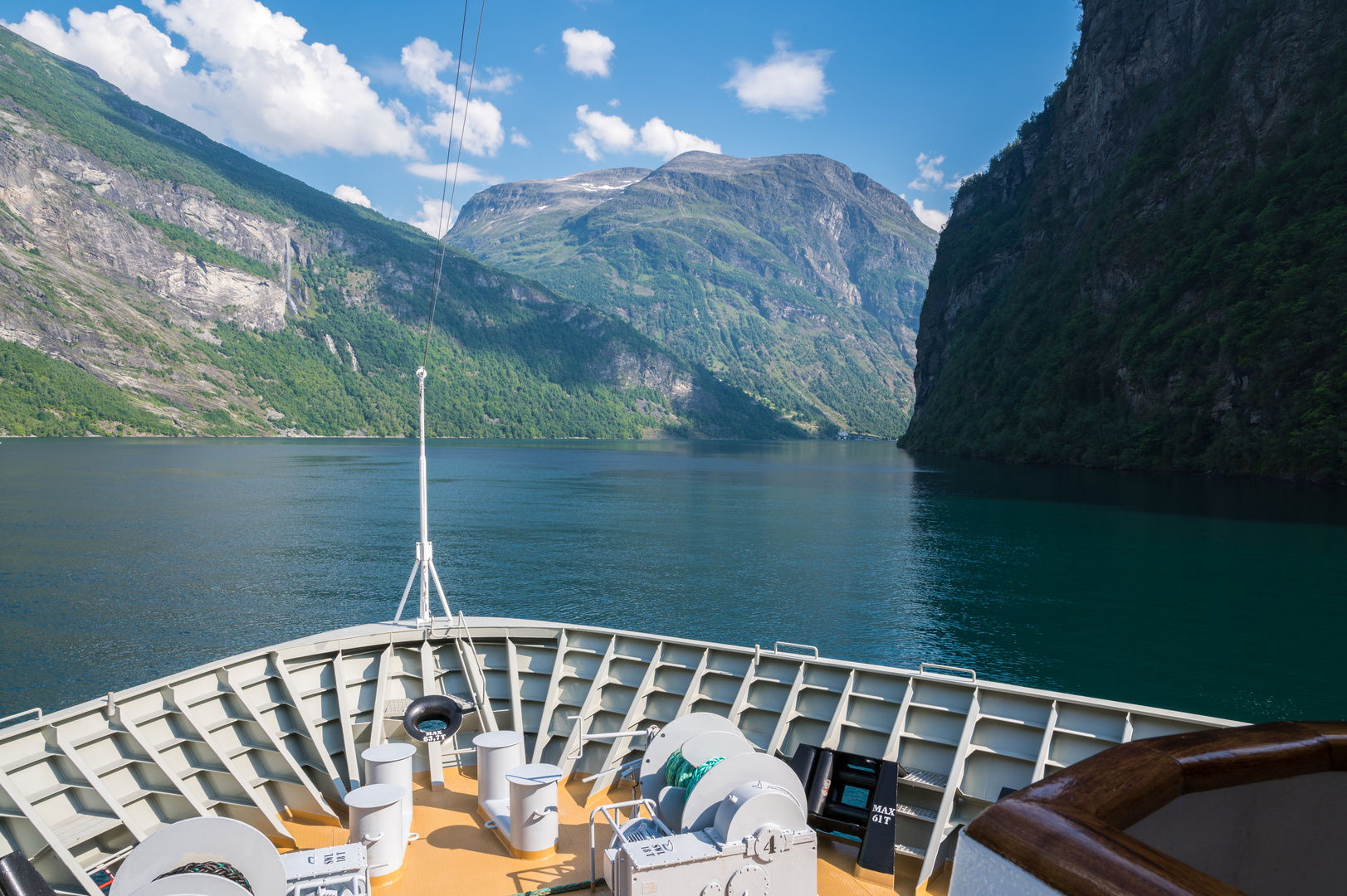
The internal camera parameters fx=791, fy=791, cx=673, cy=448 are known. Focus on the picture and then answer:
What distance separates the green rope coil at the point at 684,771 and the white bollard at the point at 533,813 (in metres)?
1.43

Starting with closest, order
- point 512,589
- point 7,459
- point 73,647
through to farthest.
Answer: point 73,647
point 512,589
point 7,459

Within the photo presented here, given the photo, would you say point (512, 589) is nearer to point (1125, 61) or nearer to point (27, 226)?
point (1125, 61)

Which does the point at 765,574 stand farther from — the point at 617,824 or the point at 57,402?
the point at 57,402

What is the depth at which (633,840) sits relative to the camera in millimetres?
7418

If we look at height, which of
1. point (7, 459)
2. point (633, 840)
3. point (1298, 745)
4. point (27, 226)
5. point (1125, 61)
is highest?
point (1125, 61)

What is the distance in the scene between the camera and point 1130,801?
1.42 m

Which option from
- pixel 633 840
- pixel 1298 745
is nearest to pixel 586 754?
pixel 633 840

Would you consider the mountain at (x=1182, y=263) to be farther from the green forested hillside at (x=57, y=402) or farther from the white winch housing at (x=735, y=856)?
the green forested hillside at (x=57, y=402)

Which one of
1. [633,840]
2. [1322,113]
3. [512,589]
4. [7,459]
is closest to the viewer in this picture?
[633,840]

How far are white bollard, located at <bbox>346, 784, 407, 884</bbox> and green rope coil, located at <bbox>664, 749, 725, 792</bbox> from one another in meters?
2.92

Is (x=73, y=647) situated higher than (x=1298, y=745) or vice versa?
(x=1298, y=745)

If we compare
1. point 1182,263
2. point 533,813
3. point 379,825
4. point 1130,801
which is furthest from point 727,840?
point 1182,263

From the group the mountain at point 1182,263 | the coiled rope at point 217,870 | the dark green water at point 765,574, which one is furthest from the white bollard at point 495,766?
the mountain at point 1182,263

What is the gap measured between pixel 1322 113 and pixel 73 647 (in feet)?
306
